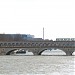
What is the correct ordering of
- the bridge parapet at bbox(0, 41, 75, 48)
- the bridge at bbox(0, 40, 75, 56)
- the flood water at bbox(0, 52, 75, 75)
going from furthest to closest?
the bridge parapet at bbox(0, 41, 75, 48) → the bridge at bbox(0, 40, 75, 56) → the flood water at bbox(0, 52, 75, 75)

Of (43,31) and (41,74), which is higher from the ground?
(43,31)

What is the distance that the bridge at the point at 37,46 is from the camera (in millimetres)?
107956

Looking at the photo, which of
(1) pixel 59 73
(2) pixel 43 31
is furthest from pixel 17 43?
(1) pixel 59 73

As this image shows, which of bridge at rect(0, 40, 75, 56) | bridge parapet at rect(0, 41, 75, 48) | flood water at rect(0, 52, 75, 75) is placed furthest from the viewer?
bridge parapet at rect(0, 41, 75, 48)

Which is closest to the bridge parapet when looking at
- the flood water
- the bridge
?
the bridge

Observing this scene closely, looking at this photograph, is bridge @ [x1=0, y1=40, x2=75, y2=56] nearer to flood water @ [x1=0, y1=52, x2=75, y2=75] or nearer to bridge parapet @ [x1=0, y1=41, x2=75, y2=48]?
bridge parapet @ [x1=0, y1=41, x2=75, y2=48]

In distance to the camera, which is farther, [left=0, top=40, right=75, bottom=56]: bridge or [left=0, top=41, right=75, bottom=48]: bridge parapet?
[left=0, top=41, right=75, bottom=48]: bridge parapet

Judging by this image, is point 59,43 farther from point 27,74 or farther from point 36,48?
point 27,74

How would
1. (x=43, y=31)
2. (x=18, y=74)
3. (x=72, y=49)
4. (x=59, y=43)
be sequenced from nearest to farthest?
(x=18, y=74)
(x=72, y=49)
(x=59, y=43)
(x=43, y=31)

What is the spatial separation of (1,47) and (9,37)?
181 ft

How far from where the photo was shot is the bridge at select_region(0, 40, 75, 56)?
10796 centimetres

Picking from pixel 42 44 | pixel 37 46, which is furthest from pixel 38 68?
pixel 42 44

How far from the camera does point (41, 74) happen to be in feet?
171

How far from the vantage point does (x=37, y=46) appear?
11212 centimetres
